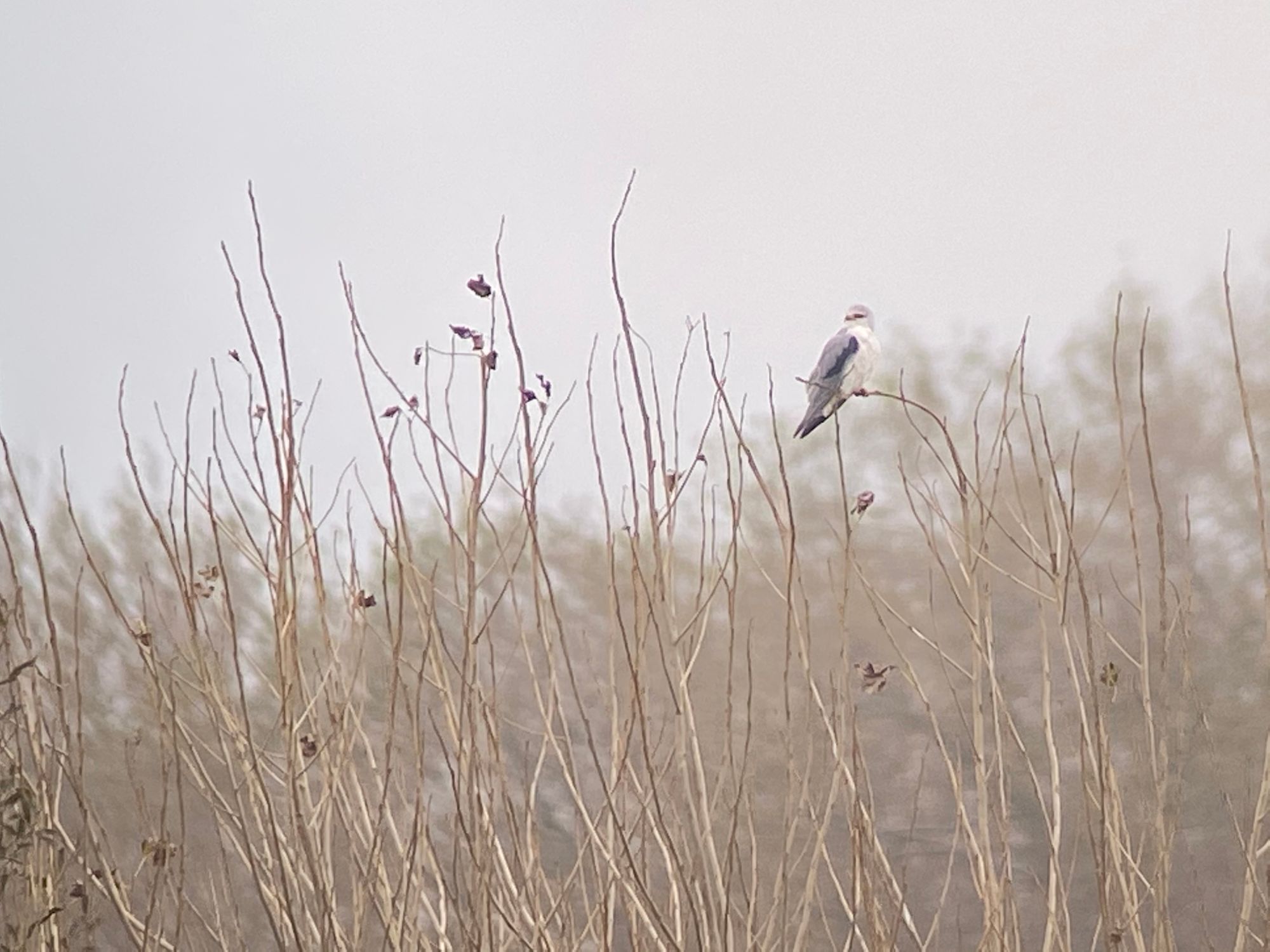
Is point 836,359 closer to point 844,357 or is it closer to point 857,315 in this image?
point 844,357

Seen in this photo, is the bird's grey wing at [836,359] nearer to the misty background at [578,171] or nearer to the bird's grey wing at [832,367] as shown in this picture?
the bird's grey wing at [832,367]

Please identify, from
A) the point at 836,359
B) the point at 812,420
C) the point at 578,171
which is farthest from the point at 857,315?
the point at 578,171

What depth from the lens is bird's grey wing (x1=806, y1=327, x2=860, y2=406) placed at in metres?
2.69

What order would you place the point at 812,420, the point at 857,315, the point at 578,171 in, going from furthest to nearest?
the point at 578,171 → the point at 857,315 → the point at 812,420

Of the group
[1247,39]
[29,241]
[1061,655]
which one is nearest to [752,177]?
[1247,39]

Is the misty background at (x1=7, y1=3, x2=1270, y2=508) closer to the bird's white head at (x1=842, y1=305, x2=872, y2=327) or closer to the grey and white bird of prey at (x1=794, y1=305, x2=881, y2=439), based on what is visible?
the bird's white head at (x1=842, y1=305, x2=872, y2=327)

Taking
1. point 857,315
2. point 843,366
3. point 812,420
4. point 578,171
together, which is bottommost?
point 812,420

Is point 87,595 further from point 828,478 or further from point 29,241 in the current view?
point 828,478

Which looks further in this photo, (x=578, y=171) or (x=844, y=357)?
(x=578, y=171)

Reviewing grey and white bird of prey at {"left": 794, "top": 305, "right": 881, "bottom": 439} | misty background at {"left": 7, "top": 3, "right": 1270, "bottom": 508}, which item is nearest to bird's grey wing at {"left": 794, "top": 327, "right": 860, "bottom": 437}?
grey and white bird of prey at {"left": 794, "top": 305, "right": 881, "bottom": 439}

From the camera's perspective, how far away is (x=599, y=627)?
4137 mm

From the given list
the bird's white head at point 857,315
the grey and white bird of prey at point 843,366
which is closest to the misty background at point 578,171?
the bird's white head at point 857,315

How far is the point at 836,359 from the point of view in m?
2.72

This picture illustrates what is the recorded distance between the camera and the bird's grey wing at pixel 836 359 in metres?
2.69
